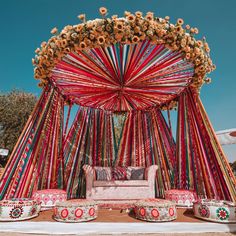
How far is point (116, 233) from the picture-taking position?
2510mm

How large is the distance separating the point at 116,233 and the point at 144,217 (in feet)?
2.32

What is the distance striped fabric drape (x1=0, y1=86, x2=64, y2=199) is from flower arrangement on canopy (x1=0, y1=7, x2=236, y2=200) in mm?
18

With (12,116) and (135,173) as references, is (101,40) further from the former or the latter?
(12,116)

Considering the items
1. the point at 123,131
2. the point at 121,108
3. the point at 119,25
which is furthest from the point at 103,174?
the point at 119,25

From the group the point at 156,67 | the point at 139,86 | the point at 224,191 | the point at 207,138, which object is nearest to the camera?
the point at 224,191

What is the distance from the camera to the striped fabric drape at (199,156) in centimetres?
344

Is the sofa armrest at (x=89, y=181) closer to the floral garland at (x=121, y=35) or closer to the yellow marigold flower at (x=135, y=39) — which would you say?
the floral garland at (x=121, y=35)

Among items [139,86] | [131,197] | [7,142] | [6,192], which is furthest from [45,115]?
[7,142]

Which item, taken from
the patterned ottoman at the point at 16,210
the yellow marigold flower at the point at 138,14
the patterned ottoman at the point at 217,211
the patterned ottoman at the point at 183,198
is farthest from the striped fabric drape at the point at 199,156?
the patterned ottoman at the point at 16,210

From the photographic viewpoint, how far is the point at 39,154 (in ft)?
13.6

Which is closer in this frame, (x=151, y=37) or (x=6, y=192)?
(x=151, y=37)

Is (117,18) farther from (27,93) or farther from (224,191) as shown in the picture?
(27,93)

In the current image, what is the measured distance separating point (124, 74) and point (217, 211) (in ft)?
9.98

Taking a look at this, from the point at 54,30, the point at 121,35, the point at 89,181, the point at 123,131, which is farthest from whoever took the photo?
the point at 123,131
